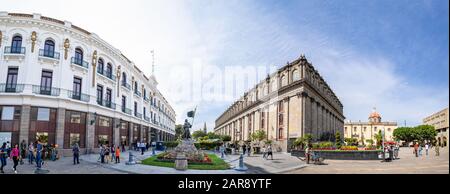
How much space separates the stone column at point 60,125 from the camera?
1238 centimetres

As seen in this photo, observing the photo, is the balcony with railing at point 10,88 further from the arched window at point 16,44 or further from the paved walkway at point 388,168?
the paved walkway at point 388,168

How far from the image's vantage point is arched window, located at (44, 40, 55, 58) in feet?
30.3

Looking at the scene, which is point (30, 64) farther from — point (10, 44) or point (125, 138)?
point (125, 138)

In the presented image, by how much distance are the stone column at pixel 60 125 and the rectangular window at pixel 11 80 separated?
563 centimetres

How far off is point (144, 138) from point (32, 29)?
29.1 feet

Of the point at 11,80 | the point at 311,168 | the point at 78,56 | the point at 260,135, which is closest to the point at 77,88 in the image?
the point at 78,56

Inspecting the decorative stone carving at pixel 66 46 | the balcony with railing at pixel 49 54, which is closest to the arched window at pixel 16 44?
the balcony with railing at pixel 49 54

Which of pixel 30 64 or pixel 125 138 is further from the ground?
pixel 30 64

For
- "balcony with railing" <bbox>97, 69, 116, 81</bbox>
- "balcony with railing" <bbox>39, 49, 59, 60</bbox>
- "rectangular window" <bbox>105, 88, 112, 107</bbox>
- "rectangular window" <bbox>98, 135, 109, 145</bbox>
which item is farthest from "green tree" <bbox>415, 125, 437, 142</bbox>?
"balcony with railing" <bbox>39, 49, 59, 60</bbox>

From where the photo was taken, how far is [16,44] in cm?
682

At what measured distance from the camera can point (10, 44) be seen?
254 inches

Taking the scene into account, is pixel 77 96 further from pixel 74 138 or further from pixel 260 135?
pixel 260 135
